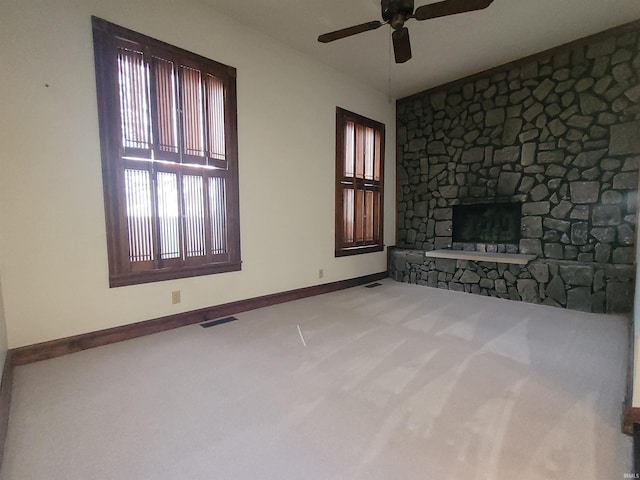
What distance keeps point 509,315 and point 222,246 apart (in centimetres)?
324

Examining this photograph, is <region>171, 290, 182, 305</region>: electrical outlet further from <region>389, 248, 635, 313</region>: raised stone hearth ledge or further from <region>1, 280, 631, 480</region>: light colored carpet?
<region>389, 248, 635, 313</region>: raised stone hearth ledge

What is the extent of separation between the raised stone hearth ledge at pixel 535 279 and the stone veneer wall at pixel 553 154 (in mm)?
21

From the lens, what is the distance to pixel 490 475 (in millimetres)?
1225

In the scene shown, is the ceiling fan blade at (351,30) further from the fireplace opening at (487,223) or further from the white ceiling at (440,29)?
the fireplace opening at (487,223)

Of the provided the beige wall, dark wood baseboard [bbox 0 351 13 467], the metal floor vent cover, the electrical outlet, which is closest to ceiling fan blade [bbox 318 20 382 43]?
the beige wall

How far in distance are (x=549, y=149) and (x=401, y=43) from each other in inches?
107

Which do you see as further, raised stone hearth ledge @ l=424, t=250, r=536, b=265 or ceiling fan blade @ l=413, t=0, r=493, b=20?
raised stone hearth ledge @ l=424, t=250, r=536, b=265

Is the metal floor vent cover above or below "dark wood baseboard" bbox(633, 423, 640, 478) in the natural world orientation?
below

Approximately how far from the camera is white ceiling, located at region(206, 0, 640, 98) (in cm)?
297

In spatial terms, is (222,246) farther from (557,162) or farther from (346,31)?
(557,162)

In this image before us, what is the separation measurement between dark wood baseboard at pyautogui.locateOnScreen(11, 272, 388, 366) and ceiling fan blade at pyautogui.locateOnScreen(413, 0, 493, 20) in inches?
122

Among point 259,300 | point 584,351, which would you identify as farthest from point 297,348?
point 584,351

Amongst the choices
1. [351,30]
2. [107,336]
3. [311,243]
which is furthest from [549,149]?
[107,336]

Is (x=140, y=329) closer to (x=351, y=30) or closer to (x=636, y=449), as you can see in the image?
(x=351, y=30)
